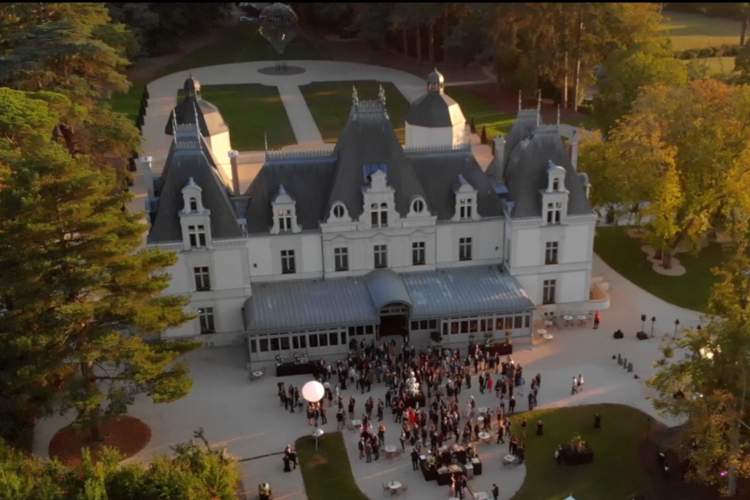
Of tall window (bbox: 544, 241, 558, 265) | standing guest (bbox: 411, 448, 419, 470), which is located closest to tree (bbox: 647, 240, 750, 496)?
standing guest (bbox: 411, 448, 419, 470)

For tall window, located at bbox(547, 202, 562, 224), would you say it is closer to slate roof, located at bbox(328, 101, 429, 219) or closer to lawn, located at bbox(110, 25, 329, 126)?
slate roof, located at bbox(328, 101, 429, 219)

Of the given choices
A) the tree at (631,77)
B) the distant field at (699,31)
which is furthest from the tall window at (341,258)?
the distant field at (699,31)

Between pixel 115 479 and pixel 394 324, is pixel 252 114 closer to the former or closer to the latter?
pixel 394 324

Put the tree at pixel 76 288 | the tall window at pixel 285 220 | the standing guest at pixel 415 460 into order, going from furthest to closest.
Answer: the tall window at pixel 285 220, the standing guest at pixel 415 460, the tree at pixel 76 288

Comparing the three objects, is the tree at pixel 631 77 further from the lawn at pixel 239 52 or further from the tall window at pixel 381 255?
the lawn at pixel 239 52

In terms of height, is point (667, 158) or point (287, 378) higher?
point (667, 158)

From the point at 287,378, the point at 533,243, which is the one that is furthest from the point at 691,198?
the point at 287,378

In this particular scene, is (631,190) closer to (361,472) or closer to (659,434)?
(659,434)
